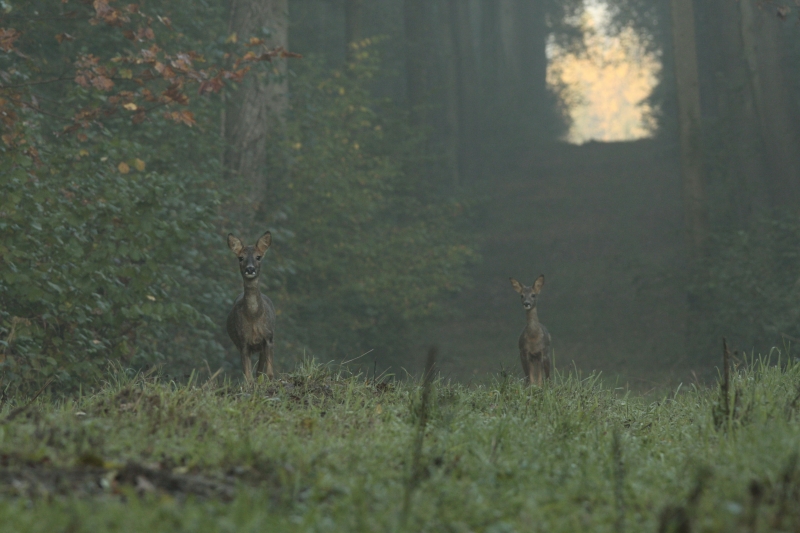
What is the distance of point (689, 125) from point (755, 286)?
5.07 m

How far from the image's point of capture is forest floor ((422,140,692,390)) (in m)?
22.2

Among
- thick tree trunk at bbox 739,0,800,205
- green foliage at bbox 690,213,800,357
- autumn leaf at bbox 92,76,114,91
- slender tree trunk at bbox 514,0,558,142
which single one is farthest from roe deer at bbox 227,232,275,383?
slender tree trunk at bbox 514,0,558,142

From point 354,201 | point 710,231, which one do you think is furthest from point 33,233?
point 710,231

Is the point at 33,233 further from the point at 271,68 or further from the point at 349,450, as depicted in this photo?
the point at 271,68

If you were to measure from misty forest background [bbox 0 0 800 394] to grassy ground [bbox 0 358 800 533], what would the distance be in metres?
1.94

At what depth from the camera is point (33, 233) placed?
32.2ft

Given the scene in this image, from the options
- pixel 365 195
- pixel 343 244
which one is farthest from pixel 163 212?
pixel 365 195

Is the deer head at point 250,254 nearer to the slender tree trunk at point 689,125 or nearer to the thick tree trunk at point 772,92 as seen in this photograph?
the slender tree trunk at point 689,125

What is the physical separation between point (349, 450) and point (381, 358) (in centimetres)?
1502

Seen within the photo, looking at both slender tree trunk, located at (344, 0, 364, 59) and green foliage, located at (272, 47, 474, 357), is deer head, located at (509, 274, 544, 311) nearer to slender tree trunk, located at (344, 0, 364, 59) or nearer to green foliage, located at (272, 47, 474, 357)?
green foliage, located at (272, 47, 474, 357)

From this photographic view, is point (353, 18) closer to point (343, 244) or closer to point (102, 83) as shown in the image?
point (343, 244)

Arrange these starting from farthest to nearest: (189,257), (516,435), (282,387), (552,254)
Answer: (552,254), (189,257), (282,387), (516,435)

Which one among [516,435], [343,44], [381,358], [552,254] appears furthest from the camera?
[343,44]

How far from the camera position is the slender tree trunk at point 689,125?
69.5ft
